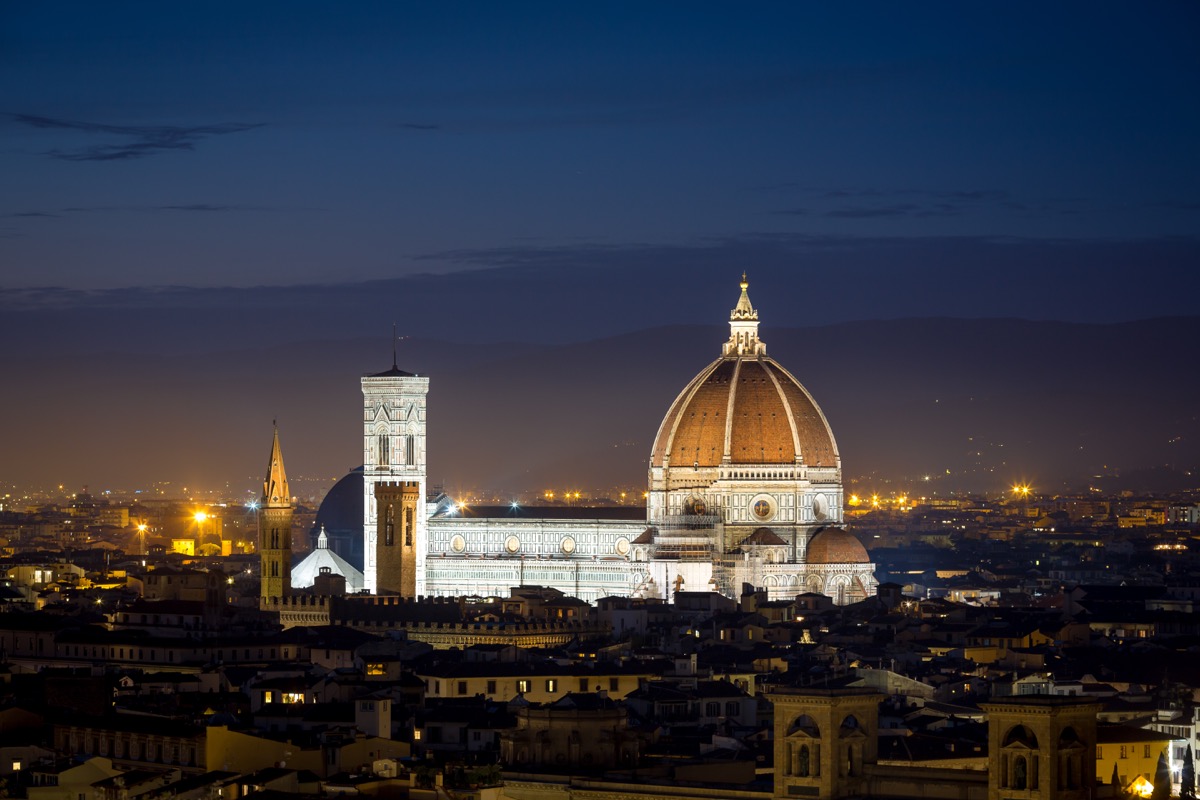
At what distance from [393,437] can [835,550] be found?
19.2 meters

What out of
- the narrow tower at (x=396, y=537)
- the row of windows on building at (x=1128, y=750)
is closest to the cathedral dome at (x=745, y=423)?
the narrow tower at (x=396, y=537)

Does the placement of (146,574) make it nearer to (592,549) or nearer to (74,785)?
(592,549)

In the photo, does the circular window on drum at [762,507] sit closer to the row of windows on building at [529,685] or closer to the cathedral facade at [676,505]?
the cathedral facade at [676,505]

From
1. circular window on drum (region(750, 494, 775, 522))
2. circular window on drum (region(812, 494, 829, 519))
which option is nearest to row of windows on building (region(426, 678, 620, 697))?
circular window on drum (region(750, 494, 775, 522))

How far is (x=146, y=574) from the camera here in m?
137

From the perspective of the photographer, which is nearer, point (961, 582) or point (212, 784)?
point (212, 784)

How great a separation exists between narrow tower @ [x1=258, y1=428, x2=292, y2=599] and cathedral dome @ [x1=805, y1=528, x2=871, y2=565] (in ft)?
74.8

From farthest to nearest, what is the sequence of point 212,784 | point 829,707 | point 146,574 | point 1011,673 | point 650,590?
1. point 650,590
2. point 146,574
3. point 1011,673
4. point 212,784
5. point 829,707

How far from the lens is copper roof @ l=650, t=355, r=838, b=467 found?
157 meters

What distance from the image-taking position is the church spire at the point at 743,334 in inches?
6358

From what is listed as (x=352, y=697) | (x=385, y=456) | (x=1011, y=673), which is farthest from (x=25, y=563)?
(x=352, y=697)

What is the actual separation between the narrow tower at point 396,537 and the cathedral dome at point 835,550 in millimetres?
15694

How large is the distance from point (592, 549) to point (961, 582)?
3015 centimetres

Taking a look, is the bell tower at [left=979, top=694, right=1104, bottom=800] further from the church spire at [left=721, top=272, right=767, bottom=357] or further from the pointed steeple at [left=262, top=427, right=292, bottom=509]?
the church spire at [left=721, top=272, right=767, bottom=357]
